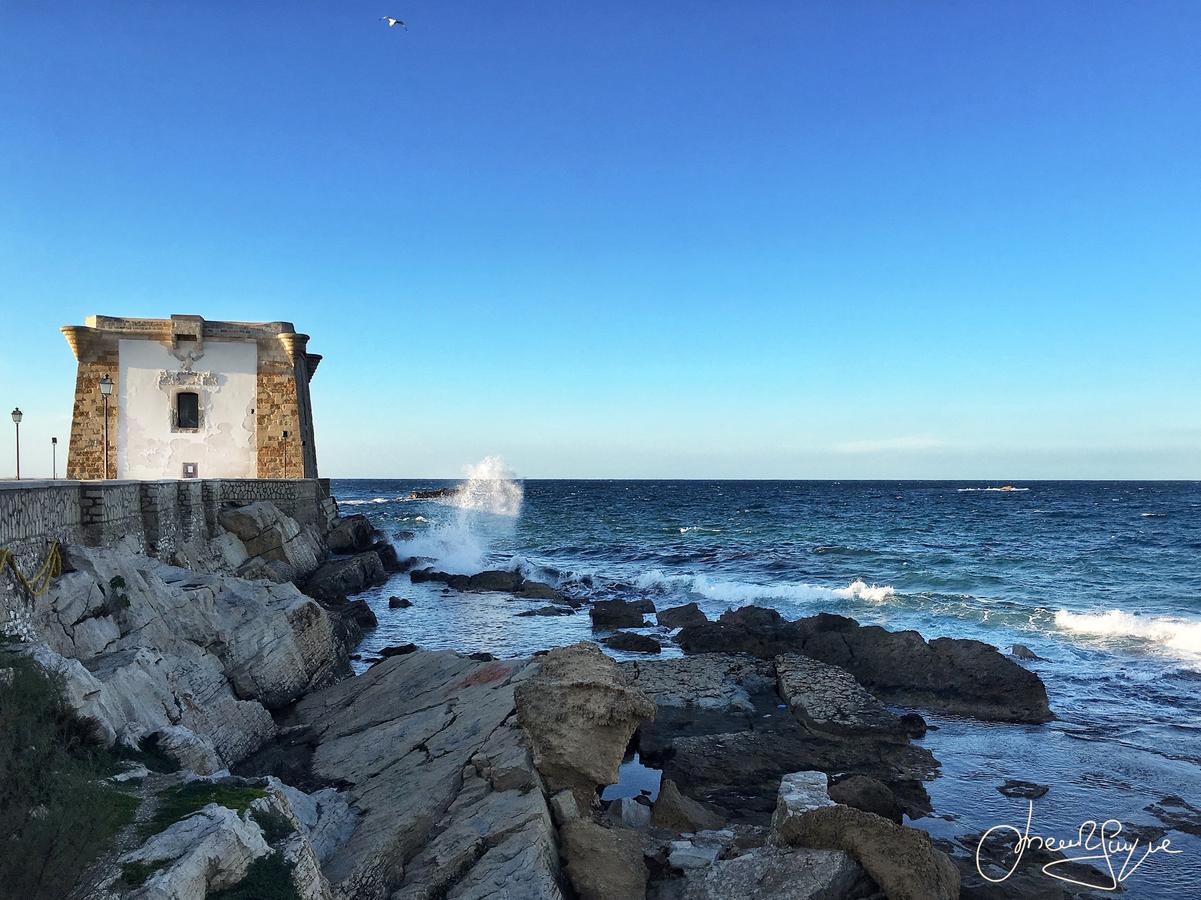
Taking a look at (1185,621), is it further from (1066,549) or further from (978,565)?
(1066,549)

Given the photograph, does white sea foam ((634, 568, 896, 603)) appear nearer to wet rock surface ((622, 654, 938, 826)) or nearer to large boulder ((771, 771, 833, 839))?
wet rock surface ((622, 654, 938, 826))

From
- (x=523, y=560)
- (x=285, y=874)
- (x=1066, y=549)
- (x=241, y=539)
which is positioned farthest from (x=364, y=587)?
(x=1066, y=549)

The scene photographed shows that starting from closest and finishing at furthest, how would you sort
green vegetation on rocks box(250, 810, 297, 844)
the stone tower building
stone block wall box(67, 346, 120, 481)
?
1. green vegetation on rocks box(250, 810, 297, 844)
2. stone block wall box(67, 346, 120, 481)
3. the stone tower building

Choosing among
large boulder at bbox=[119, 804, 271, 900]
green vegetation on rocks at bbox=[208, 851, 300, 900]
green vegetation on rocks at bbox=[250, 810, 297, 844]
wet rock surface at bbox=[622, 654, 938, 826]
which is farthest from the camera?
wet rock surface at bbox=[622, 654, 938, 826]

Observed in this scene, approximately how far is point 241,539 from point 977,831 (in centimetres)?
2013

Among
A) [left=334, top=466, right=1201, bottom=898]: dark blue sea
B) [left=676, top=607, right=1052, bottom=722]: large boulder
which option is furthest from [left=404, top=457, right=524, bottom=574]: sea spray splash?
[left=676, top=607, right=1052, bottom=722]: large boulder

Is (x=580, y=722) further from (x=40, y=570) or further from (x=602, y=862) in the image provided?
(x=40, y=570)

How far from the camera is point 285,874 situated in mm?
5496

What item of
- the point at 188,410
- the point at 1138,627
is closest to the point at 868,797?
the point at 1138,627

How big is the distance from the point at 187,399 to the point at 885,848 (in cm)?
2696

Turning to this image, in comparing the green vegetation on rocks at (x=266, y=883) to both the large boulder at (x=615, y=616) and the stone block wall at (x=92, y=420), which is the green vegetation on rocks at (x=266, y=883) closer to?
the large boulder at (x=615, y=616)

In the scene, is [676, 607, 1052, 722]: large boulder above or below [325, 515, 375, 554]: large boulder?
below
